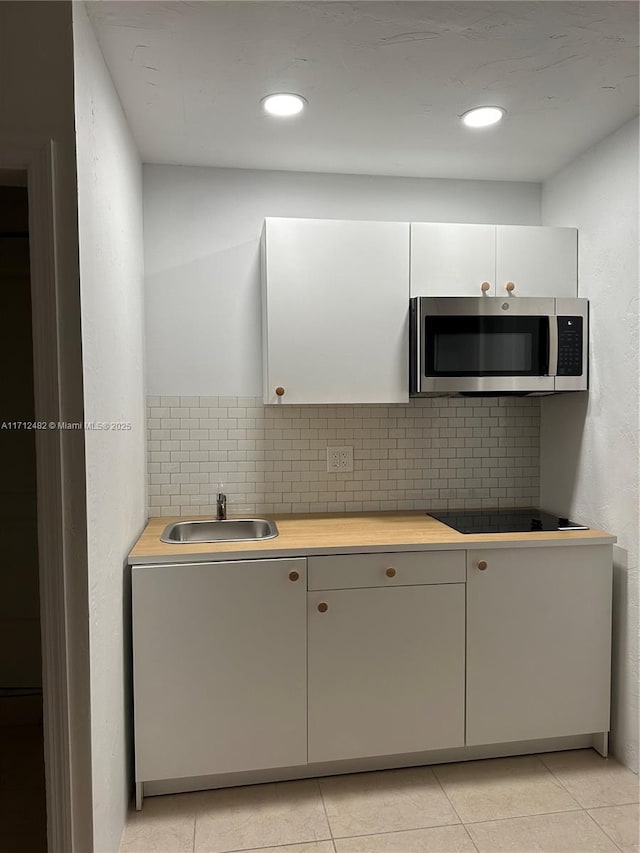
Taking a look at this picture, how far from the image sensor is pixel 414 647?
2.40m

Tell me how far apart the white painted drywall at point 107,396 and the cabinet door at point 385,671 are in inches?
27.5

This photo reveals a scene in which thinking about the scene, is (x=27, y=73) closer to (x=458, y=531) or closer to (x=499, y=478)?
(x=458, y=531)

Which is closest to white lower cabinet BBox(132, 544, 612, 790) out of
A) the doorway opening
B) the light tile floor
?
the light tile floor

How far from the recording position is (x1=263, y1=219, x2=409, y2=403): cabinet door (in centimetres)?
262

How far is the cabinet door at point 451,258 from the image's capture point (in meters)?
2.70

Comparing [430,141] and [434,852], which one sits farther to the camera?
[430,141]

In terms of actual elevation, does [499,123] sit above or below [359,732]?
above

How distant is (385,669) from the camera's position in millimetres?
2387

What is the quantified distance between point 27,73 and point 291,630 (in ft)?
6.22

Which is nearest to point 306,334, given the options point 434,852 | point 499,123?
point 499,123

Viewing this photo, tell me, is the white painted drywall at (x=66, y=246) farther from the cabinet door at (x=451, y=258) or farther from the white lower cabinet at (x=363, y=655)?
the cabinet door at (x=451, y=258)

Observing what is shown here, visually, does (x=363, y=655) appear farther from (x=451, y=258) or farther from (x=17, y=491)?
(x=17, y=491)

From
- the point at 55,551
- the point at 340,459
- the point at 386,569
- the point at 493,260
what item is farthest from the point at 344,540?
the point at 493,260

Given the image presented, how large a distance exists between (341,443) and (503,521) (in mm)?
810
